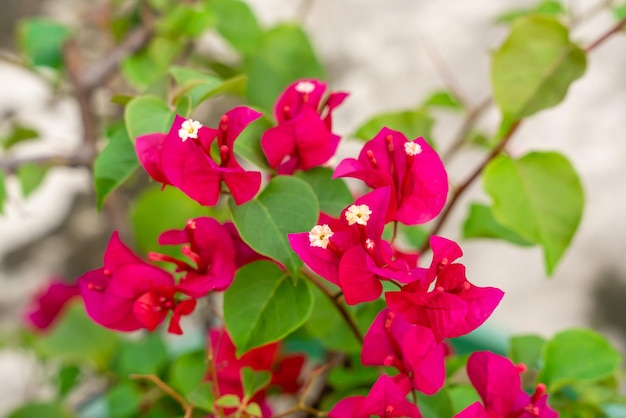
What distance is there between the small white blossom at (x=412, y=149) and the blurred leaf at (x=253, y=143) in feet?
0.27

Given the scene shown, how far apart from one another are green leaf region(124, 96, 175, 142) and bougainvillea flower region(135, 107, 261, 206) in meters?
0.02

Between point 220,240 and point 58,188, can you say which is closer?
point 220,240

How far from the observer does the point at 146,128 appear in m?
0.36

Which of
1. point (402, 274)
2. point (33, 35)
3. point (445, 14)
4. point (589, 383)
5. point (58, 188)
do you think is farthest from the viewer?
point (445, 14)

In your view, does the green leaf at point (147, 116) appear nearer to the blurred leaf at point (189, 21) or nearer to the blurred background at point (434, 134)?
the blurred leaf at point (189, 21)

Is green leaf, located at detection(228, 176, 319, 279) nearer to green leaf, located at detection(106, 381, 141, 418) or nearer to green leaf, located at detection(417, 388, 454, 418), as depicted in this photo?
green leaf, located at detection(417, 388, 454, 418)

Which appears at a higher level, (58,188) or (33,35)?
(33,35)

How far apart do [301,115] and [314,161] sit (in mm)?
27

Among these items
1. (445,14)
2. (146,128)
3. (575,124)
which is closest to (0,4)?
(445,14)

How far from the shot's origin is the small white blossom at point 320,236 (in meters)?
0.30

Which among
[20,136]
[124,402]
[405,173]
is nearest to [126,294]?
[405,173]

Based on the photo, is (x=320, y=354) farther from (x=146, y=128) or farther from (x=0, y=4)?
(x=0, y=4)

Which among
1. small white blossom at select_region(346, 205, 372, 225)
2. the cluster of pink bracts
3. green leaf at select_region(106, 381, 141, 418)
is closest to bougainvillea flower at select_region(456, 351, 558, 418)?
the cluster of pink bracts

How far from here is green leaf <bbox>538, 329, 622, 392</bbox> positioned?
1.43 feet
